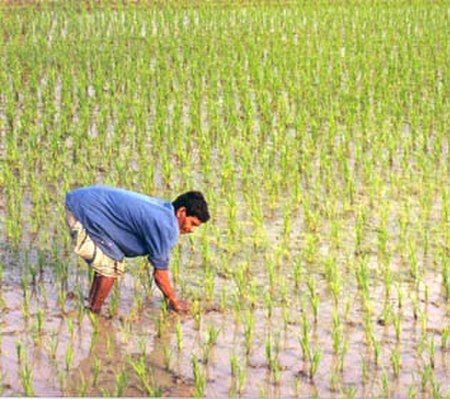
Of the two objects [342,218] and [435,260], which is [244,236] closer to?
[342,218]

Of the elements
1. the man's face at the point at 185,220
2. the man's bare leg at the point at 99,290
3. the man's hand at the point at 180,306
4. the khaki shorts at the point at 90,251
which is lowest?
the man's hand at the point at 180,306

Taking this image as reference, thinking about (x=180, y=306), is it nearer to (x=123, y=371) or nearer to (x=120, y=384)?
(x=123, y=371)

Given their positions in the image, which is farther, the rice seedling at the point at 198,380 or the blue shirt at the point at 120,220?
the blue shirt at the point at 120,220

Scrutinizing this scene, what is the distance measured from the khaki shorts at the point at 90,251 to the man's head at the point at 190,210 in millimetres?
418

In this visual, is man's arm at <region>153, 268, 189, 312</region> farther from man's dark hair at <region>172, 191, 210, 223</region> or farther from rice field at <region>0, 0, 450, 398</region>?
man's dark hair at <region>172, 191, 210, 223</region>

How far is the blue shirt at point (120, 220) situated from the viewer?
3.98 meters

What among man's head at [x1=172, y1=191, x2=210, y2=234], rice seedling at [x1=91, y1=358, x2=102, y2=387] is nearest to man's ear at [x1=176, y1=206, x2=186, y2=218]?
man's head at [x1=172, y1=191, x2=210, y2=234]

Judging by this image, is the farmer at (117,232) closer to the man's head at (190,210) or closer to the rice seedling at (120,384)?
the man's head at (190,210)

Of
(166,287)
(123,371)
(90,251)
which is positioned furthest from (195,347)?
(90,251)

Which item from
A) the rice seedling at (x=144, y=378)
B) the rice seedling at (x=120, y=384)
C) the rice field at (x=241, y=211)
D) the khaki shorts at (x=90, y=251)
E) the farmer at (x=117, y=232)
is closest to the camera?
the rice seedling at (x=120, y=384)

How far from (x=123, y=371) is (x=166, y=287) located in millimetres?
451

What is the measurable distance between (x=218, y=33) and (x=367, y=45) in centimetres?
195

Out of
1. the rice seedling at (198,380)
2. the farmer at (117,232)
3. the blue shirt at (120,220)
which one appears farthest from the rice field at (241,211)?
the blue shirt at (120,220)

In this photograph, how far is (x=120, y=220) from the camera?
13.5ft
